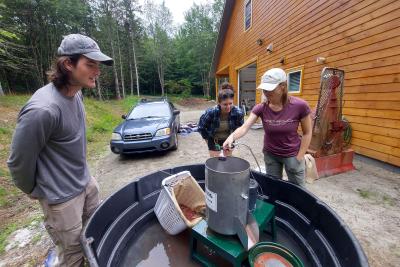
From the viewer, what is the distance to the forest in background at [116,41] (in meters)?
16.9

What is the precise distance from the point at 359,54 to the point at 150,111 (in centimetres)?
525

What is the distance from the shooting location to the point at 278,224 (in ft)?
6.81

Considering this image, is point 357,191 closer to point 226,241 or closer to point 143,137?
point 226,241

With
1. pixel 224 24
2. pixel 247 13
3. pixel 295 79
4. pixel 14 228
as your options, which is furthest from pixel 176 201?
pixel 224 24

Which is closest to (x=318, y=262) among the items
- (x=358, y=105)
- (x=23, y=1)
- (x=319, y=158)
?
(x=319, y=158)

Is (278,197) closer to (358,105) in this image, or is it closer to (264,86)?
(264,86)

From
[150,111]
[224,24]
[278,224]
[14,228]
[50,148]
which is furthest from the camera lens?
[224,24]

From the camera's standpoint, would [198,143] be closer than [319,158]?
No

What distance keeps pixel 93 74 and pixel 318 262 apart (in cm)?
218

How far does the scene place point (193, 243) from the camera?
1735 mm

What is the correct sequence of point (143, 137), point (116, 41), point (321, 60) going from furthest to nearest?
point (116, 41), point (321, 60), point (143, 137)

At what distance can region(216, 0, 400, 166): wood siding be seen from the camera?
13.1ft

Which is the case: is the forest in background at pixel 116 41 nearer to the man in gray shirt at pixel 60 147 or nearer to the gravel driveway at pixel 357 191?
the gravel driveway at pixel 357 191

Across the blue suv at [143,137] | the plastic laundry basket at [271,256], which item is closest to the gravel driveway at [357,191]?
the blue suv at [143,137]
